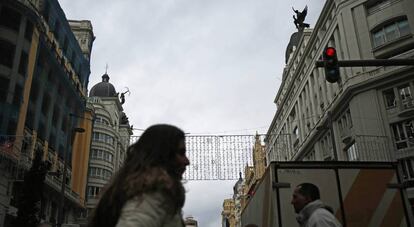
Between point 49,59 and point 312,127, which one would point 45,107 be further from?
point 312,127

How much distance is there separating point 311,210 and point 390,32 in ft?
90.3

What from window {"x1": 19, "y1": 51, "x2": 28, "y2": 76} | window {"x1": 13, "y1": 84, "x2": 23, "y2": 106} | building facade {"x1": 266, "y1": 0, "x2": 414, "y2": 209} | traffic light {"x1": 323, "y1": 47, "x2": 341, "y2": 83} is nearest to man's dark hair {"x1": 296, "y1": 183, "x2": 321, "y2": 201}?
traffic light {"x1": 323, "y1": 47, "x2": 341, "y2": 83}

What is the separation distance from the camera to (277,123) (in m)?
54.8

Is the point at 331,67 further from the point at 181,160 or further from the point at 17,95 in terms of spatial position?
the point at 17,95

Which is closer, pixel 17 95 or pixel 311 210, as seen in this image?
pixel 311 210

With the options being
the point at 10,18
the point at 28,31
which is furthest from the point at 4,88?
the point at 28,31

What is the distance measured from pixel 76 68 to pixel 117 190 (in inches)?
1751

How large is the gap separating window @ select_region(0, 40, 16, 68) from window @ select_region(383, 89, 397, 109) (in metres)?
26.5

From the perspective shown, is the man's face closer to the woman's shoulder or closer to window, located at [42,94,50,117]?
the woman's shoulder

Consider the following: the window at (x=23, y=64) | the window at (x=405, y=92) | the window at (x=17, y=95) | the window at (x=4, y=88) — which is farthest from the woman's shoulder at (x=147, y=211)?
the window at (x=23, y=64)

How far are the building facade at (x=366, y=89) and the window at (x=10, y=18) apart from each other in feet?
73.8

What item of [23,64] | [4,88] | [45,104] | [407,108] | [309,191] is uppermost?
[23,64]

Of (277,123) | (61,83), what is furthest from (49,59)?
(277,123)

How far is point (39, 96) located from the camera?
107 feet
